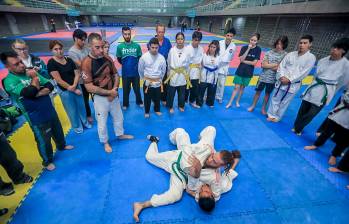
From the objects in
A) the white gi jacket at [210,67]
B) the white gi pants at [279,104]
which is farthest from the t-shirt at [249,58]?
the white gi pants at [279,104]

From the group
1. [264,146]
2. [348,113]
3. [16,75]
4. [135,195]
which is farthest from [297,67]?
[16,75]

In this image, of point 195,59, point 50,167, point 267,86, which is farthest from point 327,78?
point 50,167

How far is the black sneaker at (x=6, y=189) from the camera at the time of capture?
101 inches

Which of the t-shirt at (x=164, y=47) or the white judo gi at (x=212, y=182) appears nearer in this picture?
the white judo gi at (x=212, y=182)

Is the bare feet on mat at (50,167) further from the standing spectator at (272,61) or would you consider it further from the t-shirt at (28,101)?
the standing spectator at (272,61)

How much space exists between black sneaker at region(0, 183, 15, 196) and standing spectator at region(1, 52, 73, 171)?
52cm

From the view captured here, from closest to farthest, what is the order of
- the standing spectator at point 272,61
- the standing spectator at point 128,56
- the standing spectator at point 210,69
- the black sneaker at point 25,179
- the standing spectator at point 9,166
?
the standing spectator at point 9,166, the black sneaker at point 25,179, the standing spectator at point 272,61, the standing spectator at point 128,56, the standing spectator at point 210,69

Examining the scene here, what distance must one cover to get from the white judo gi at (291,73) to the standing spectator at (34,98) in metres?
4.81

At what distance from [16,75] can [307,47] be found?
5294 millimetres

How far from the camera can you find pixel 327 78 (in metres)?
3.58

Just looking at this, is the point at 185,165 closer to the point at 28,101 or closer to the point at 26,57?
the point at 28,101

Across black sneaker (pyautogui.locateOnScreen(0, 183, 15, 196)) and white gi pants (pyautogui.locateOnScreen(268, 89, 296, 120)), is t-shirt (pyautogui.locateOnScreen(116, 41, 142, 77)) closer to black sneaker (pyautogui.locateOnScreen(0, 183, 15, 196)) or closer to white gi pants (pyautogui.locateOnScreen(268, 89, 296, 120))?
black sneaker (pyautogui.locateOnScreen(0, 183, 15, 196))

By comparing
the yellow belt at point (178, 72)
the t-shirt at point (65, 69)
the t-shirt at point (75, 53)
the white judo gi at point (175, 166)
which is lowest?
the white judo gi at point (175, 166)

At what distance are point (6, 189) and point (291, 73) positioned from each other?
577 cm
